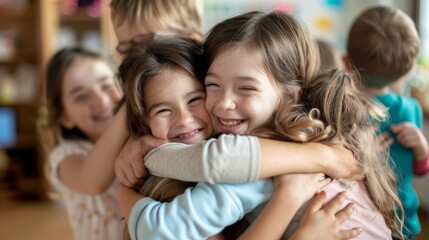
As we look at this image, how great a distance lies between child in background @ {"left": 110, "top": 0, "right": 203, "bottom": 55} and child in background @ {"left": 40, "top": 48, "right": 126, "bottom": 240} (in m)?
0.28

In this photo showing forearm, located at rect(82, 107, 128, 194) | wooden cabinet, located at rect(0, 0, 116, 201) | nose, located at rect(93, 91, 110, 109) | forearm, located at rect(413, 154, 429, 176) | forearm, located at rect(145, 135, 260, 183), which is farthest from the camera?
wooden cabinet, located at rect(0, 0, 116, 201)

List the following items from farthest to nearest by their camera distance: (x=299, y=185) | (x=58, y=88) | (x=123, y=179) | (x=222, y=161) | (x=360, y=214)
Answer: (x=58, y=88), (x=123, y=179), (x=360, y=214), (x=299, y=185), (x=222, y=161)

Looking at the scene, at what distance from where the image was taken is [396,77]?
1491mm

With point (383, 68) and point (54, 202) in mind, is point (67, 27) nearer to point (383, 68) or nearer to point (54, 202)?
point (54, 202)

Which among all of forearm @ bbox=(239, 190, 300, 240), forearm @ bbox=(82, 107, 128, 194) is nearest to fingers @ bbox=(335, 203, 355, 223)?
forearm @ bbox=(239, 190, 300, 240)

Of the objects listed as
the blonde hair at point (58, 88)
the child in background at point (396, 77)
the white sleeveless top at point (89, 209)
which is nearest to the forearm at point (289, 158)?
the child in background at point (396, 77)

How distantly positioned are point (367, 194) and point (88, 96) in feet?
3.34

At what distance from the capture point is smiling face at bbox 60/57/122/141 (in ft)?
5.63

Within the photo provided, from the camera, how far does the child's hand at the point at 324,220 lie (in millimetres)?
1015

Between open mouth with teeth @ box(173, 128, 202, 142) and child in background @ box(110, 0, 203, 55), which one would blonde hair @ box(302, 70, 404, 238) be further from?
child in background @ box(110, 0, 203, 55)

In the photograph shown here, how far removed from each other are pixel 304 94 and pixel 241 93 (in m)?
0.18

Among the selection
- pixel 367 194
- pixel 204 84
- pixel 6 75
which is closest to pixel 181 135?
pixel 204 84

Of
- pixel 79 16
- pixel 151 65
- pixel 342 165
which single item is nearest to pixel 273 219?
pixel 342 165

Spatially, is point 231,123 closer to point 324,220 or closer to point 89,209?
point 324,220
